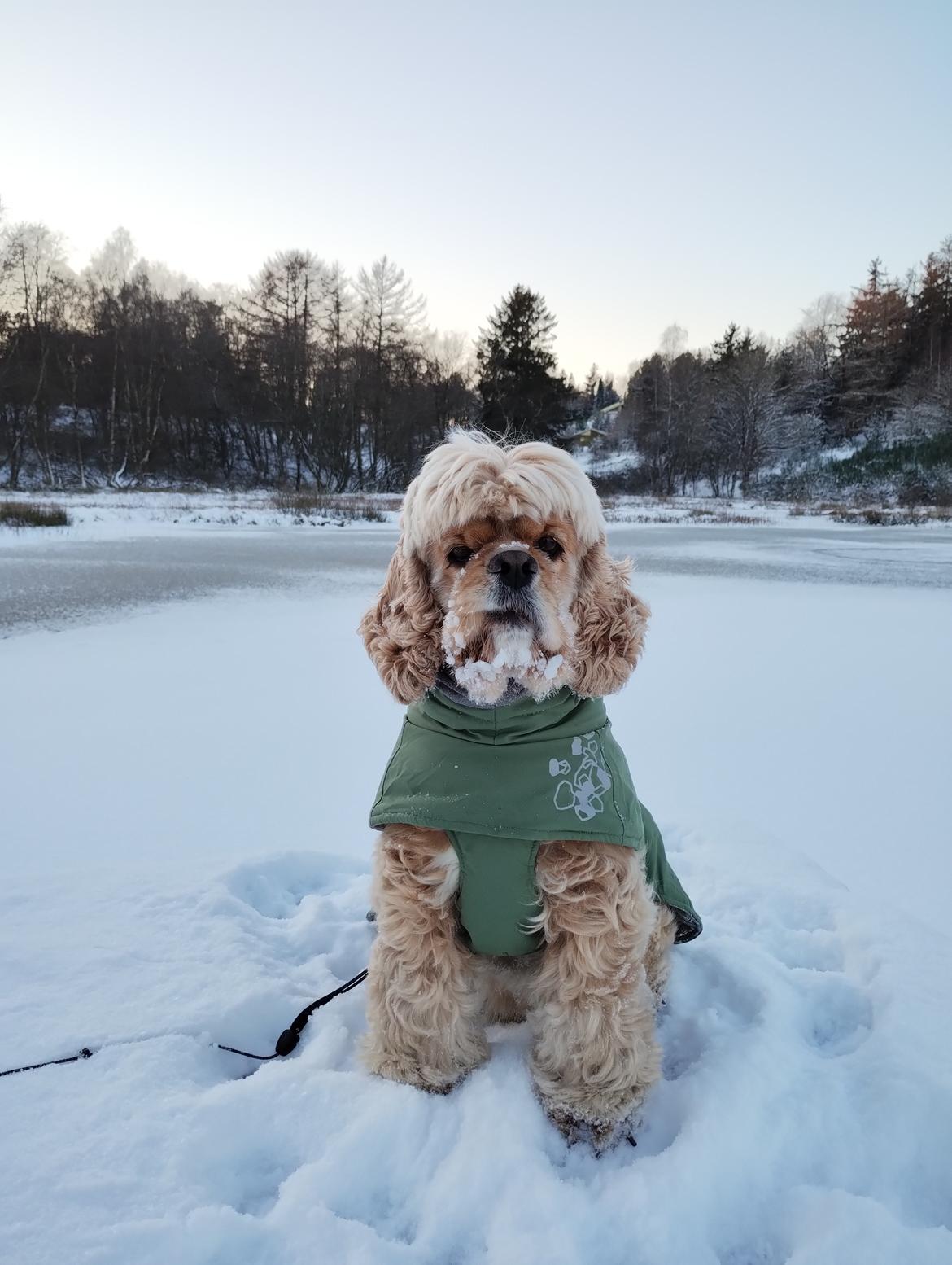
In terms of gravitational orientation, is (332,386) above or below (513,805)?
above

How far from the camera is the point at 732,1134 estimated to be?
1.62 meters

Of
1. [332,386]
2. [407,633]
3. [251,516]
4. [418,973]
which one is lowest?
[418,973]

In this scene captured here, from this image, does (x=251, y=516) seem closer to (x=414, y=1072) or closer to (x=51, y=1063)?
(x=51, y=1063)

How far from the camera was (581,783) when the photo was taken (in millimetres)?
1722

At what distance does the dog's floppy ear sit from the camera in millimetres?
1871

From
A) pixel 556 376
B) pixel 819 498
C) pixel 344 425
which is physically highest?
pixel 556 376

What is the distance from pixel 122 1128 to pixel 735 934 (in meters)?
1.96

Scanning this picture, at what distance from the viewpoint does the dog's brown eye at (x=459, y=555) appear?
6.07 feet

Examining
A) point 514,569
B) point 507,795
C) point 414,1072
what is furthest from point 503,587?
point 414,1072

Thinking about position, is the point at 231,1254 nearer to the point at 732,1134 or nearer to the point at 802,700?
the point at 732,1134

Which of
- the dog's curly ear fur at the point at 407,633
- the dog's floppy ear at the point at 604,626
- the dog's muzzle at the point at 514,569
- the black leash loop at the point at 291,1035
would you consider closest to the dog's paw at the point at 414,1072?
the black leash loop at the point at 291,1035

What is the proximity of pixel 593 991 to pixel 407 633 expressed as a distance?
3.54ft

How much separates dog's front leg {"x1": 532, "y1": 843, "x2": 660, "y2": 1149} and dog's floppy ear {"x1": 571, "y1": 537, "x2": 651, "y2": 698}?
0.45 m

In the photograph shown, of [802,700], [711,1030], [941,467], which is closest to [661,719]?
[802,700]
